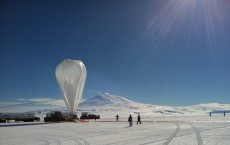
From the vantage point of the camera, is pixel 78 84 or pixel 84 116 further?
pixel 84 116

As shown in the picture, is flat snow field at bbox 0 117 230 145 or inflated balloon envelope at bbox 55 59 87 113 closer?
flat snow field at bbox 0 117 230 145

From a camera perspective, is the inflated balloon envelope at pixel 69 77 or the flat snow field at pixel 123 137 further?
the inflated balloon envelope at pixel 69 77

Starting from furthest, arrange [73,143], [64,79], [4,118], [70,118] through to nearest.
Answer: [4,118] → [70,118] → [64,79] → [73,143]

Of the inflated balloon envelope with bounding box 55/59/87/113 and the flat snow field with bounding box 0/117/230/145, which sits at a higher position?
the inflated balloon envelope with bounding box 55/59/87/113

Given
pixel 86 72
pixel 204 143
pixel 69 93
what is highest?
pixel 86 72

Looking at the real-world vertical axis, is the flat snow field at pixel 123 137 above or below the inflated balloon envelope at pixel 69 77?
below

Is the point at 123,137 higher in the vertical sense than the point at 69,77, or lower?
lower

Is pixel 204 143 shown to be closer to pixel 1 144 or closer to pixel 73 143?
pixel 73 143

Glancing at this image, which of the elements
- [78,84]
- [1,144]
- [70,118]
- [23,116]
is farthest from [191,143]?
[23,116]

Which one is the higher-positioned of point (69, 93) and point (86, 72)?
point (86, 72)

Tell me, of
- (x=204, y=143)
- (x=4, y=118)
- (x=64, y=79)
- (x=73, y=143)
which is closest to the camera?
(x=204, y=143)

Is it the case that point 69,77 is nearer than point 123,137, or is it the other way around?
point 123,137
